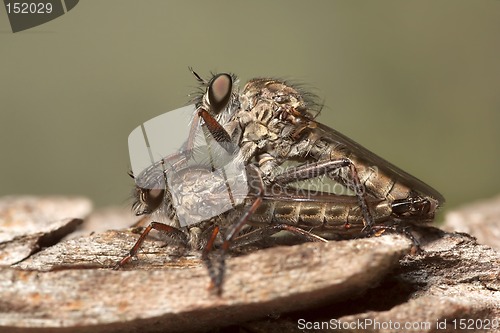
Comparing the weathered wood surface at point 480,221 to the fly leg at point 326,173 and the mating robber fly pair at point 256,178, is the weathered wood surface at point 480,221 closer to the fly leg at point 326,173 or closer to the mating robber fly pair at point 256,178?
the mating robber fly pair at point 256,178

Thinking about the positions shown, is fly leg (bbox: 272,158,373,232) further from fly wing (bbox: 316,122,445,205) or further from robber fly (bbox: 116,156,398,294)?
fly wing (bbox: 316,122,445,205)

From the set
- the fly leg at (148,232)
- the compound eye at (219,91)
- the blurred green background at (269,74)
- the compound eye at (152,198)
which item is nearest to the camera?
the fly leg at (148,232)

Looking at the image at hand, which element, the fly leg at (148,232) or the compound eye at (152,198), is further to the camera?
the compound eye at (152,198)

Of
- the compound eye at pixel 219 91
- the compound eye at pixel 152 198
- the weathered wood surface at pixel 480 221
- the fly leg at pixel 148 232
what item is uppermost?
the compound eye at pixel 219 91
